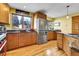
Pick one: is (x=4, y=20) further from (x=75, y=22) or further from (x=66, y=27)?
(x=75, y=22)

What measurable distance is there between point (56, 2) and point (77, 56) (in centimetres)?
109

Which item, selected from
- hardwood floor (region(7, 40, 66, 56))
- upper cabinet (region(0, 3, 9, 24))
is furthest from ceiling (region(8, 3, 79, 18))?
hardwood floor (region(7, 40, 66, 56))

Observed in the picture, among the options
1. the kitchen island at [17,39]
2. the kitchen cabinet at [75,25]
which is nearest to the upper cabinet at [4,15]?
the kitchen island at [17,39]

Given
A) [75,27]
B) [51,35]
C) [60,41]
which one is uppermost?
[75,27]

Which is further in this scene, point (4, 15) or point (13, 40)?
point (13, 40)

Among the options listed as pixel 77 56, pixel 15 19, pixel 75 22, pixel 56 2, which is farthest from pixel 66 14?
pixel 15 19

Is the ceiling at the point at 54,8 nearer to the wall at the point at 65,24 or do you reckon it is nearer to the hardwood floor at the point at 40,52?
the wall at the point at 65,24

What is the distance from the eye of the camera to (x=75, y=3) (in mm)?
1998

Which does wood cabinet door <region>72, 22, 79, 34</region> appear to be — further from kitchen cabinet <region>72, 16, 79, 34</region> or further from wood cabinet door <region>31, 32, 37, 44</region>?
wood cabinet door <region>31, 32, 37, 44</region>

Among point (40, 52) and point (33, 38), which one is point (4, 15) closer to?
point (40, 52)

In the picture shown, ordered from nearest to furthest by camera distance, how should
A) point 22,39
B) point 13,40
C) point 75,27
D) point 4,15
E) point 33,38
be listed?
point 75,27 < point 4,15 < point 13,40 < point 22,39 < point 33,38

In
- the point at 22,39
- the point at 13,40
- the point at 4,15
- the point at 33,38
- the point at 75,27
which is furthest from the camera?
the point at 33,38

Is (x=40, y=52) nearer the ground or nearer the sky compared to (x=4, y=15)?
nearer the ground

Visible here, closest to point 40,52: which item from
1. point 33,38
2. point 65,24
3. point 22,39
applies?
point 65,24
